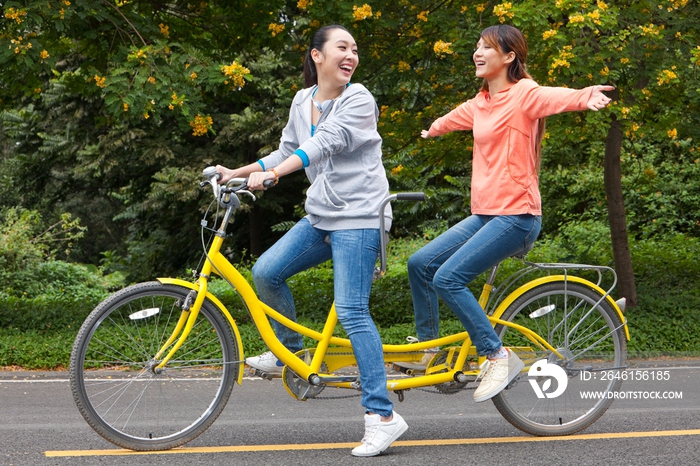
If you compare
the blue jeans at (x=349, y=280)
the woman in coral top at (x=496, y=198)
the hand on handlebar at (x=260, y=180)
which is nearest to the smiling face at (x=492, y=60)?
the woman in coral top at (x=496, y=198)

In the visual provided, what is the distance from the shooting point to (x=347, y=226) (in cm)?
431

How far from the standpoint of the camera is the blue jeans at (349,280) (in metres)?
4.30

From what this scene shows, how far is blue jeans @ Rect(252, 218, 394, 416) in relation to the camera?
4301 mm

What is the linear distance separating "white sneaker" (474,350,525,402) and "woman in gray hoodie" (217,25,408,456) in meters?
0.44

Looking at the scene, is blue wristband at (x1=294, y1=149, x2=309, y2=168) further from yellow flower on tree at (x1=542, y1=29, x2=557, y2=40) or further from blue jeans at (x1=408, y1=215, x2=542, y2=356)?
yellow flower on tree at (x1=542, y1=29, x2=557, y2=40)

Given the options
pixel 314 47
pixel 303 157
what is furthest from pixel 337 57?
pixel 303 157

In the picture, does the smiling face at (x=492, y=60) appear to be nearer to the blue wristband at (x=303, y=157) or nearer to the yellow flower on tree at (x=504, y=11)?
the blue wristband at (x=303, y=157)

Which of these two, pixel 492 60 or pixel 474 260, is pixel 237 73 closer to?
pixel 492 60

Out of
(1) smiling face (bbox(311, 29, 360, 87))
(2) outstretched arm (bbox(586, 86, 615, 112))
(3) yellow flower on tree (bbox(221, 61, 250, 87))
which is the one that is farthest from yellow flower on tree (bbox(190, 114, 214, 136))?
(2) outstretched arm (bbox(586, 86, 615, 112))

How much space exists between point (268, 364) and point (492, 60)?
1.87 meters

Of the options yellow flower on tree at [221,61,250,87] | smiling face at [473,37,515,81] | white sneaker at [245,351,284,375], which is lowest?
white sneaker at [245,351,284,375]

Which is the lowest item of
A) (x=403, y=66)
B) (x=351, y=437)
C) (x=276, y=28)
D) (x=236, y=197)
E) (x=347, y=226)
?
(x=351, y=437)

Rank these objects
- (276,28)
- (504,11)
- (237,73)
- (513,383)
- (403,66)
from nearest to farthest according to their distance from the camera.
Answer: (513,383)
(504,11)
(237,73)
(276,28)
(403,66)

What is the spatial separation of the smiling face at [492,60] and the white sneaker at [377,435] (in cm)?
175
